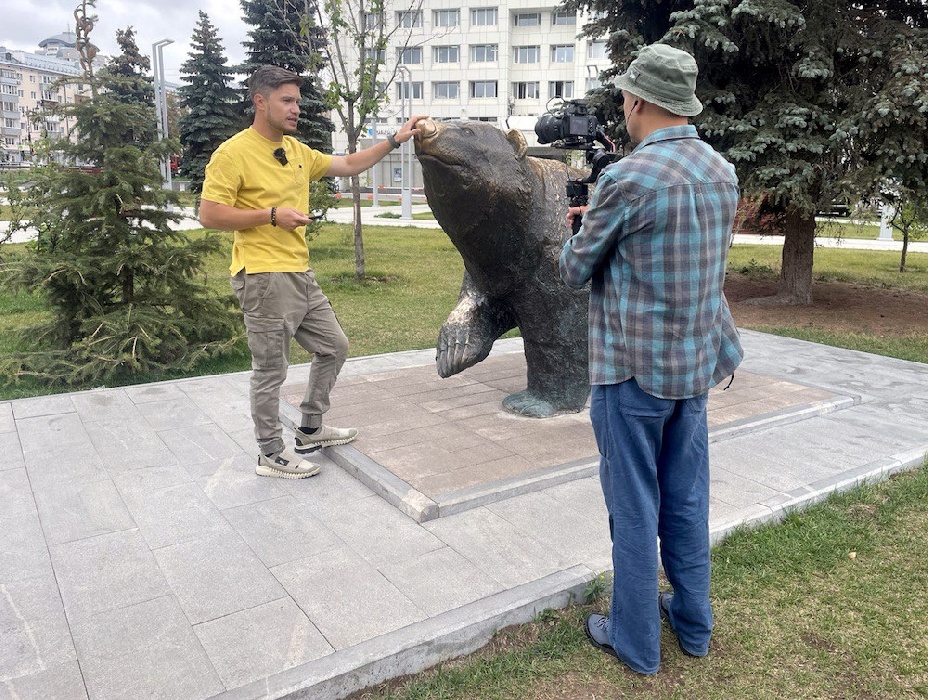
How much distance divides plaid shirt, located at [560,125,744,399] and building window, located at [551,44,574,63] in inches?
1677

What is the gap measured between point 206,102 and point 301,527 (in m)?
27.3

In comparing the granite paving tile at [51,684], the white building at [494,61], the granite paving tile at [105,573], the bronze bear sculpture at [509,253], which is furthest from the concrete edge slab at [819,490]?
the white building at [494,61]

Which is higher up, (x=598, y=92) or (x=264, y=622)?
(x=598, y=92)

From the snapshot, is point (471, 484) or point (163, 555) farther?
point (471, 484)

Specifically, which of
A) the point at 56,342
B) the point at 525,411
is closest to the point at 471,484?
the point at 525,411

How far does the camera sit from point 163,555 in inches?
126

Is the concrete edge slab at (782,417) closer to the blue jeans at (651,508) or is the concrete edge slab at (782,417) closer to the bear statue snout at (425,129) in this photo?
the blue jeans at (651,508)

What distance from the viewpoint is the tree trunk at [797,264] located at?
982cm

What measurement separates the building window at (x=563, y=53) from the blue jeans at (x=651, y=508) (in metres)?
42.7

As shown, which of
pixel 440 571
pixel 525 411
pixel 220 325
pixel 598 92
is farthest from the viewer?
pixel 598 92

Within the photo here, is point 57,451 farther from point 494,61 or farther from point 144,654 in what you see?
point 494,61

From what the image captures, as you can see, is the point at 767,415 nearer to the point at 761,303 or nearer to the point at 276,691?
the point at 276,691

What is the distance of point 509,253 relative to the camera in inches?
175

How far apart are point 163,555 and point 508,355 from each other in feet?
13.2
